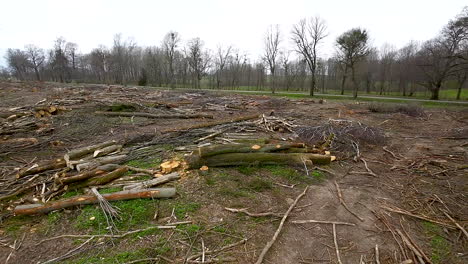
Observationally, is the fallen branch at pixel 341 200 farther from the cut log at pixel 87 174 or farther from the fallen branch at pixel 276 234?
the cut log at pixel 87 174

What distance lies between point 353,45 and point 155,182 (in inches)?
1139

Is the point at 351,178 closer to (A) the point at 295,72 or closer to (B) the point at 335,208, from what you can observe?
(B) the point at 335,208

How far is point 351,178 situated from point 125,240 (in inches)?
197

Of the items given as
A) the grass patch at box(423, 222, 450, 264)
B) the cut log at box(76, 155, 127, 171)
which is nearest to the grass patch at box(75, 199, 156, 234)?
the cut log at box(76, 155, 127, 171)

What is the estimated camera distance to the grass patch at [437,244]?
122 inches

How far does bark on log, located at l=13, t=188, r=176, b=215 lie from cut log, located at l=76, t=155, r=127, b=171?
1.31 m

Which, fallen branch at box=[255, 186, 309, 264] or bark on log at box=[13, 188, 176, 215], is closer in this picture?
fallen branch at box=[255, 186, 309, 264]

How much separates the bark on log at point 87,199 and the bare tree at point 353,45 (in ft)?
93.0

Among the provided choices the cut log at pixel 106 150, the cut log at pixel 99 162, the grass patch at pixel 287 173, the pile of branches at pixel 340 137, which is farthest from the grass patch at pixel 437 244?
the cut log at pixel 106 150

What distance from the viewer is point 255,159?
573 cm

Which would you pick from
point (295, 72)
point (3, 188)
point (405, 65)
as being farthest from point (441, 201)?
point (295, 72)

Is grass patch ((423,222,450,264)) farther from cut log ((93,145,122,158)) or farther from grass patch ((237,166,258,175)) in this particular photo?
cut log ((93,145,122,158))

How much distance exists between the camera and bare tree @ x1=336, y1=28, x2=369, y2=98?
25.8 metres

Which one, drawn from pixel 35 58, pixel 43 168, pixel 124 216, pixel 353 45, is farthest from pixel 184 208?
pixel 35 58
